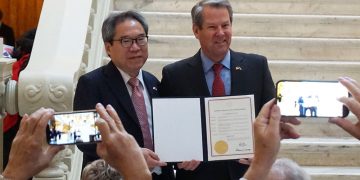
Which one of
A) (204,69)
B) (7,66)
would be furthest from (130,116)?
(7,66)

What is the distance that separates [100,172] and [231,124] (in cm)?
51

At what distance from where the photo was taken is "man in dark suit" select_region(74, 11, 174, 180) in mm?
2586

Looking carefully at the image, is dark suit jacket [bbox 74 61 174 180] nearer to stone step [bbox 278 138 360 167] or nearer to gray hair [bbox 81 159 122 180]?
gray hair [bbox 81 159 122 180]

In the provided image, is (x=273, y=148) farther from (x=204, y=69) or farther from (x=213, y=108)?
(x=204, y=69)

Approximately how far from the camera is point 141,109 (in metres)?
2.64

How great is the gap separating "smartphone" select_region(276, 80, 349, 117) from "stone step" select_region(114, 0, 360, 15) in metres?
3.73

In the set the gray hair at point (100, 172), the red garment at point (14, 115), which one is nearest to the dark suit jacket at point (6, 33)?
the red garment at point (14, 115)

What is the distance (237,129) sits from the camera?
217cm

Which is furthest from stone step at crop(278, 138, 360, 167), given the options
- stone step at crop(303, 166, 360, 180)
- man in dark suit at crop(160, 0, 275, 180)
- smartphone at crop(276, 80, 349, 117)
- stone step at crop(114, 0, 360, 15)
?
smartphone at crop(276, 80, 349, 117)

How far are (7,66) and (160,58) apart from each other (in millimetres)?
2219

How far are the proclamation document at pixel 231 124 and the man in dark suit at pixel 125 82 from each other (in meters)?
0.46

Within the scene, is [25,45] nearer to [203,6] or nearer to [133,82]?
[133,82]

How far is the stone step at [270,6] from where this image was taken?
550cm

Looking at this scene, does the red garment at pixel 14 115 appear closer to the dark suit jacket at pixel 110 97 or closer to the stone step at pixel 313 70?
the stone step at pixel 313 70
